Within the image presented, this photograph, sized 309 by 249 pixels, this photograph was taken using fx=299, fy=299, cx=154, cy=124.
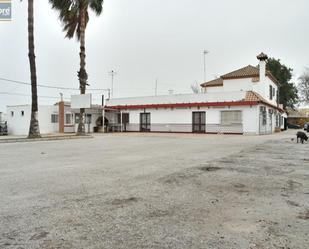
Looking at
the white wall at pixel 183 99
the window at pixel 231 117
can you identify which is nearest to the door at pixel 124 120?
the white wall at pixel 183 99

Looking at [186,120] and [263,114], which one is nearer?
[263,114]

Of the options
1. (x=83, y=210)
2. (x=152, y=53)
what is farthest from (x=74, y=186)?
(x=152, y=53)

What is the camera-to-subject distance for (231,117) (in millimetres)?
27938

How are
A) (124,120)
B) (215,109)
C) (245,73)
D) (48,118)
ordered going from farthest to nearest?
(124,120)
(245,73)
(48,118)
(215,109)

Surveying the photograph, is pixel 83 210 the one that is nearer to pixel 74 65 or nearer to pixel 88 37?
pixel 88 37

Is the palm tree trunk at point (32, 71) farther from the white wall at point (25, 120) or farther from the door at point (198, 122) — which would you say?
the door at point (198, 122)

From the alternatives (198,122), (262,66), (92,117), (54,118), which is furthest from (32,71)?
(262,66)

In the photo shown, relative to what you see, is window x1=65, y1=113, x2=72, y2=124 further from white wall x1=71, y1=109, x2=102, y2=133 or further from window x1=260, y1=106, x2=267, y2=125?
window x1=260, y1=106, x2=267, y2=125

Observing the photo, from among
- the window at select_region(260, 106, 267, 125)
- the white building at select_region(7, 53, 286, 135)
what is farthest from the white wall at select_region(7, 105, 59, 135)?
the window at select_region(260, 106, 267, 125)

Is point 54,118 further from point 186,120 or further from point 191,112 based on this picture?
point 191,112

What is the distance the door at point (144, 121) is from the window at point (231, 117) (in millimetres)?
8788

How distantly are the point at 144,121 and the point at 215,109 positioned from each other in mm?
8732

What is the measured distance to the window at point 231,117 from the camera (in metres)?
27.4

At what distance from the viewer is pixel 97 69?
48.3 meters
